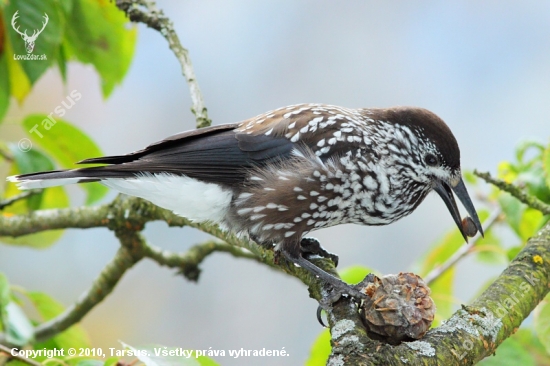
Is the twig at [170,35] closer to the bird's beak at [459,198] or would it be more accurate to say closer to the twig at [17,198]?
the twig at [17,198]

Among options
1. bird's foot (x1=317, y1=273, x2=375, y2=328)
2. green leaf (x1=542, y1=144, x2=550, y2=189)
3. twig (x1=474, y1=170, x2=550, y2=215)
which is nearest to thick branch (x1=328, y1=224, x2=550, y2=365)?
bird's foot (x1=317, y1=273, x2=375, y2=328)

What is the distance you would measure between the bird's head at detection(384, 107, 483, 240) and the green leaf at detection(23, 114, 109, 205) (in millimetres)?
1672

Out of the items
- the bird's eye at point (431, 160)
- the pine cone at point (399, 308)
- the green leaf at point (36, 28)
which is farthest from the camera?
the bird's eye at point (431, 160)

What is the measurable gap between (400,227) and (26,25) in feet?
16.2

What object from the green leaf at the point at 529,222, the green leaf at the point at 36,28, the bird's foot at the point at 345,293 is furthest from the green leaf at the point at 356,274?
the green leaf at the point at 36,28

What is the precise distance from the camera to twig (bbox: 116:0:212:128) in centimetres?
320

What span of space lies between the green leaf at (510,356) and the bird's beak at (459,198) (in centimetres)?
52

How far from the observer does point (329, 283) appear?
2633 millimetres

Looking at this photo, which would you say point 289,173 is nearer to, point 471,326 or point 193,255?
point 193,255

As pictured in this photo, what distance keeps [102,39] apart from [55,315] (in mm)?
1504

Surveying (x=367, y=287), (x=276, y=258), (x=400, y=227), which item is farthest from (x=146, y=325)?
(x=367, y=287)

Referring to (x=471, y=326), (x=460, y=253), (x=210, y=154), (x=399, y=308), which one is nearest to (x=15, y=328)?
(x=210, y=154)

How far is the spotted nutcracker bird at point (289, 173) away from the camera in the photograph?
2977 mm

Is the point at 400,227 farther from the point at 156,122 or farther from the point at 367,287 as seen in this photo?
the point at 367,287
